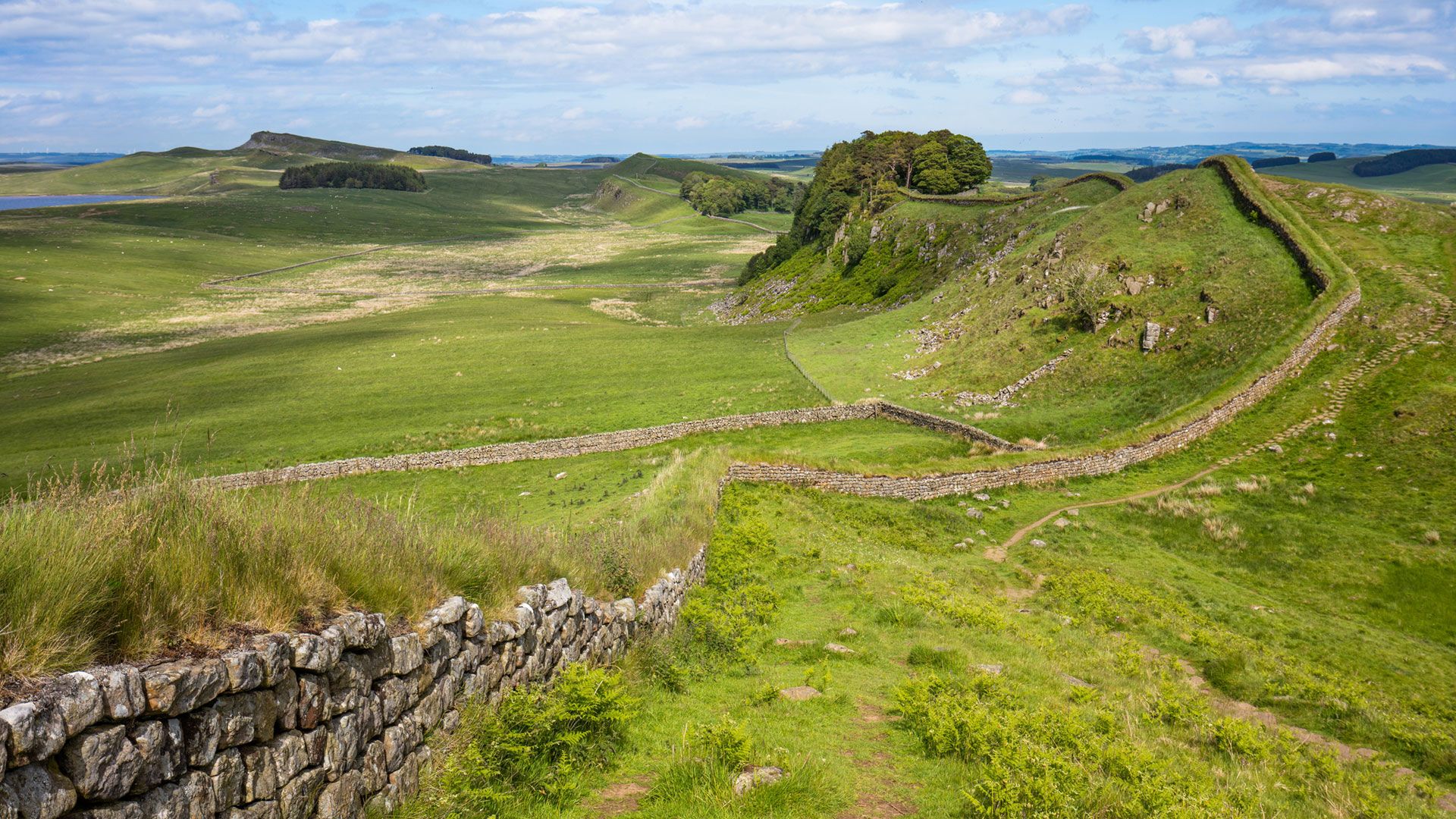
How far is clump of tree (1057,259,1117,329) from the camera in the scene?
46750 millimetres

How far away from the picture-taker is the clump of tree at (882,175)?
103 meters

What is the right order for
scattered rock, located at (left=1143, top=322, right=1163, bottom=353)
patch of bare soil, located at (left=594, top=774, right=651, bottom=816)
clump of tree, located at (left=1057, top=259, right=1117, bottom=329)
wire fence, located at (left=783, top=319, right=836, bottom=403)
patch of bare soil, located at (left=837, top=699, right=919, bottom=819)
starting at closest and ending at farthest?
patch of bare soil, located at (left=594, top=774, right=651, bottom=816), patch of bare soil, located at (left=837, top=699, right=919, bottom=819), scattered rock, located at (left=1143, top=322, right=1163, bottom=353), clump of tree, located at (left=1057, top=259, right=1117, bottom=329), wire fence, located at (left=783, top=319, right=836, bottom=403)

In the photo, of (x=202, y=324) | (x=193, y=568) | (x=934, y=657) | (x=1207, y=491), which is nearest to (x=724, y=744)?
(x=193, y=568)

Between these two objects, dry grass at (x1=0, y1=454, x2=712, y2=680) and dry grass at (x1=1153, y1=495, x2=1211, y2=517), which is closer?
dry grass at (x1=0, y1=454, x2=712, y2=680)

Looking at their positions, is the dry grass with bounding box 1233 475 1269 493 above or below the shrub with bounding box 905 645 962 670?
below

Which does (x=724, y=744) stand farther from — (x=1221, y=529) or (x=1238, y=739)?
(x=1221, y=529)

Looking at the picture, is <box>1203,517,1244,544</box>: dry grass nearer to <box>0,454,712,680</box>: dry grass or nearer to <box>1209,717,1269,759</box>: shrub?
<box>1209,717,1269,759</box>: shrub

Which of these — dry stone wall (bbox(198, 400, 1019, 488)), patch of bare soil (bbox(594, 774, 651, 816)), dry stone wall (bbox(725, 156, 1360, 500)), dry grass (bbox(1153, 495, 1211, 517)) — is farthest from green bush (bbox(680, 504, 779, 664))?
dry stone wall (bbox(198, 400, 1019, 488))

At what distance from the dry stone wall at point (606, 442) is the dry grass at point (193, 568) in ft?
95.0

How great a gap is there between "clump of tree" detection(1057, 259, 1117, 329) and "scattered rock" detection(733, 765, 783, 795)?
1737 inches

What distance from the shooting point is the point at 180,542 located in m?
7.23

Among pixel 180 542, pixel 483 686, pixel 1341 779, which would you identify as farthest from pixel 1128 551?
pixel 180 542

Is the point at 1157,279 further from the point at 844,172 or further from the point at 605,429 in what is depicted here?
the point at 844,172

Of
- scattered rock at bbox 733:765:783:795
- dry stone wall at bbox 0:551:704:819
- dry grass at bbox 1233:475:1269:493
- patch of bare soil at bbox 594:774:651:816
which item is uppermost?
dry stone wall at bbox 0:551:704:819
